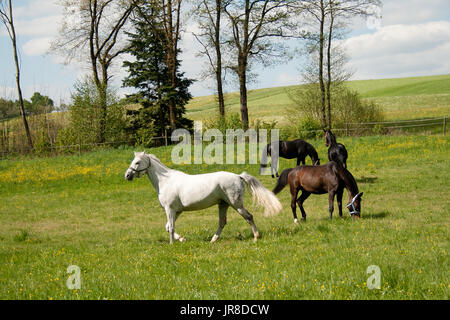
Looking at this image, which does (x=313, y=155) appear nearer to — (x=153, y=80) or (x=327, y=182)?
(x=327, y=182)

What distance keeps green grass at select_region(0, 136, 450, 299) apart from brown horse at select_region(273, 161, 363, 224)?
0.56 metres

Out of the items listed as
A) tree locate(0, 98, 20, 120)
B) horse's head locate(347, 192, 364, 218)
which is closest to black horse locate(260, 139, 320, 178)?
horse's head locate(347, 192, 364, 218)

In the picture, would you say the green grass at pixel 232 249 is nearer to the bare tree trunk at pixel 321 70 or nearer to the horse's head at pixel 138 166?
the horse's head at pixel 138 166

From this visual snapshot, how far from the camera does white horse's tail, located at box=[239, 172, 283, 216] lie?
9.68m

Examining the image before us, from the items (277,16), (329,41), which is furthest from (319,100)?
(277,16)

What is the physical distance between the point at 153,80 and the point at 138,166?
29.3 meters

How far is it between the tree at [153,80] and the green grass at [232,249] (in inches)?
705

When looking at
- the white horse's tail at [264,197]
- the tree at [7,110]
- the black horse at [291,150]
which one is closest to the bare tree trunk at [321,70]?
the black horse at [291,150]

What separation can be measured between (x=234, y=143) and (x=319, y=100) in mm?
12259

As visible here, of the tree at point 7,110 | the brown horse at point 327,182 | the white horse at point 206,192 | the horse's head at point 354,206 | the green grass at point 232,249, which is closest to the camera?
the green grass at point 232,249

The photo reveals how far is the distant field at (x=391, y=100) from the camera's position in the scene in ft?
192

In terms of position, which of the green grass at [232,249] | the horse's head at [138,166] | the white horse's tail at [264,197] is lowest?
the green grass at [232,249]

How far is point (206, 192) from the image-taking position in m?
9.65

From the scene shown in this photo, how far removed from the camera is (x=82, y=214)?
55.0 ft
